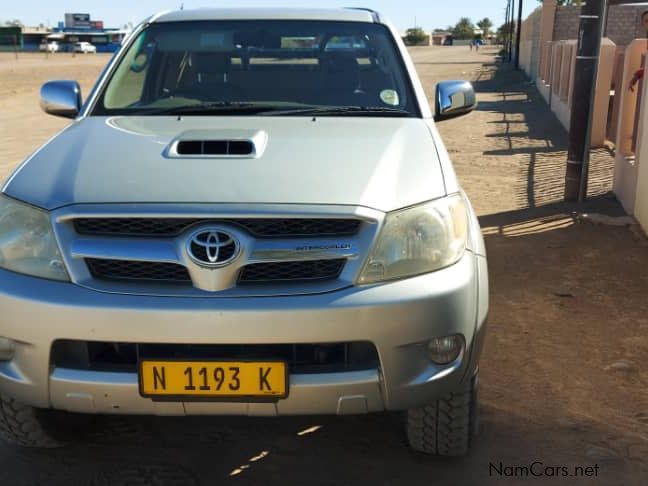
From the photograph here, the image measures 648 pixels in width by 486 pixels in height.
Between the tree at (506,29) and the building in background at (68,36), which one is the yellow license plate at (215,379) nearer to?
the tree at (506,29)

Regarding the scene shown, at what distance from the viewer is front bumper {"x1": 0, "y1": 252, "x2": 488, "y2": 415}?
2436mm

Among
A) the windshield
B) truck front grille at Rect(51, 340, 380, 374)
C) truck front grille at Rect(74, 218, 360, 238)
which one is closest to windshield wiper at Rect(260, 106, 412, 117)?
the windshield

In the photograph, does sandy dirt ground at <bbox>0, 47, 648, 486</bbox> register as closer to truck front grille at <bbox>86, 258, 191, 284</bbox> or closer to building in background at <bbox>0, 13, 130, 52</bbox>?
truck front grille at <bbox>86, 258, 191, 284</bbox>

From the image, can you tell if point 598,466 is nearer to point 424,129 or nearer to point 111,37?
point 424,129

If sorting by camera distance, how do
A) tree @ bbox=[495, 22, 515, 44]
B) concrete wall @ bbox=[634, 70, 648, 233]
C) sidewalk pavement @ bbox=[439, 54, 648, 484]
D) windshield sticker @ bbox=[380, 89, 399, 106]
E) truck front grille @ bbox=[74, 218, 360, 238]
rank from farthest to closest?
tree @ bbox=[495, 22, 515, 44] → concrete wall @ bbox=[634, 70, 648, 233] → windshield sticker @ bbox=[380, 89, 399, 106] → sidewalk pavement @ bbox=[439, 54, 648, 484] → truck front grille @ bbox=[74, 218, 360, 238]

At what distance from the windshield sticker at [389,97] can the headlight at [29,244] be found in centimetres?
181

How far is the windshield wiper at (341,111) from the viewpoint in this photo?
364 centimetres

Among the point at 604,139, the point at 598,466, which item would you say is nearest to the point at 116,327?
the point at 598,466

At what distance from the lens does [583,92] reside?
24.8 feet

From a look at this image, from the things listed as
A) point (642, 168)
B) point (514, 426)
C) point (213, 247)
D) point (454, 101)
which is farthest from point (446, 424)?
point (642, 168)

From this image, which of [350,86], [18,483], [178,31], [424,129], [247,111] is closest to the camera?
[18,483]

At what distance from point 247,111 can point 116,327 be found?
1.52 metres

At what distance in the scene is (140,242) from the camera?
8.29 ft

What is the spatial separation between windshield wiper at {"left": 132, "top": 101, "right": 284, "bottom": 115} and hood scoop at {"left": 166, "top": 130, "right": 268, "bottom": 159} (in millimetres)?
523
